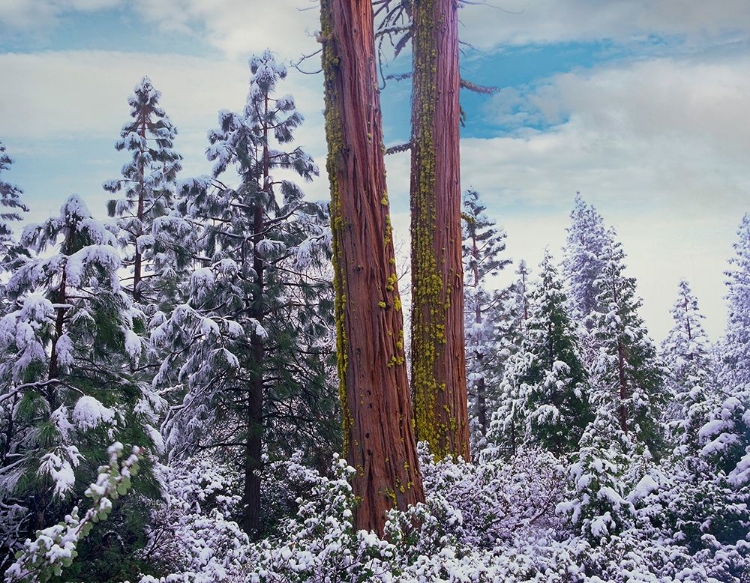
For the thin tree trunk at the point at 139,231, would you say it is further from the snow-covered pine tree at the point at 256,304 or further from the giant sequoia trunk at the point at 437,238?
the giant sequoia trunk at the point at 437,238

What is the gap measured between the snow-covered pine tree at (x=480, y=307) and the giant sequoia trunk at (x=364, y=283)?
13.2 metres

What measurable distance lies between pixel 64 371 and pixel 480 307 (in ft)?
50.2

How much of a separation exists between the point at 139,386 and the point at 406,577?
11.0ft

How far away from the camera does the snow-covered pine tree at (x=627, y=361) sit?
43.0 feet

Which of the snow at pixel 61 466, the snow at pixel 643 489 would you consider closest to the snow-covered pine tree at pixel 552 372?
the snow at pixel 643 489

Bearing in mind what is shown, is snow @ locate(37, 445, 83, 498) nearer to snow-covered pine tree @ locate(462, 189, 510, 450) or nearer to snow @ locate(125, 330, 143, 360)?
snow @ locate(125, 330, 143, 360)

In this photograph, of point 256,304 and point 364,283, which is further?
point 256,304

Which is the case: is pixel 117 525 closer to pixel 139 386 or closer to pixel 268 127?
pixel 139 386

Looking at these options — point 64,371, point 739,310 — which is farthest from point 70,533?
point 739,310

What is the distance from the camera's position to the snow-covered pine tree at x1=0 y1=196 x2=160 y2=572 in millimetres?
4625

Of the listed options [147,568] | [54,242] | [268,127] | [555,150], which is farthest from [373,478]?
[268,127]

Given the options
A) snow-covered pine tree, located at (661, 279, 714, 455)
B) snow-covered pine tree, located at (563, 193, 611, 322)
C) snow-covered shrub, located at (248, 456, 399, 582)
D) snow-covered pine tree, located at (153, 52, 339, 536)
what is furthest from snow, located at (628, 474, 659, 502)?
snow-covered pine tree, located at (563, 193, 611, 322)

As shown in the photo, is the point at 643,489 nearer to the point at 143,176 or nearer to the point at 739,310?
the point at 143,176

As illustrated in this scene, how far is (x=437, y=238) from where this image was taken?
6.23 metres
